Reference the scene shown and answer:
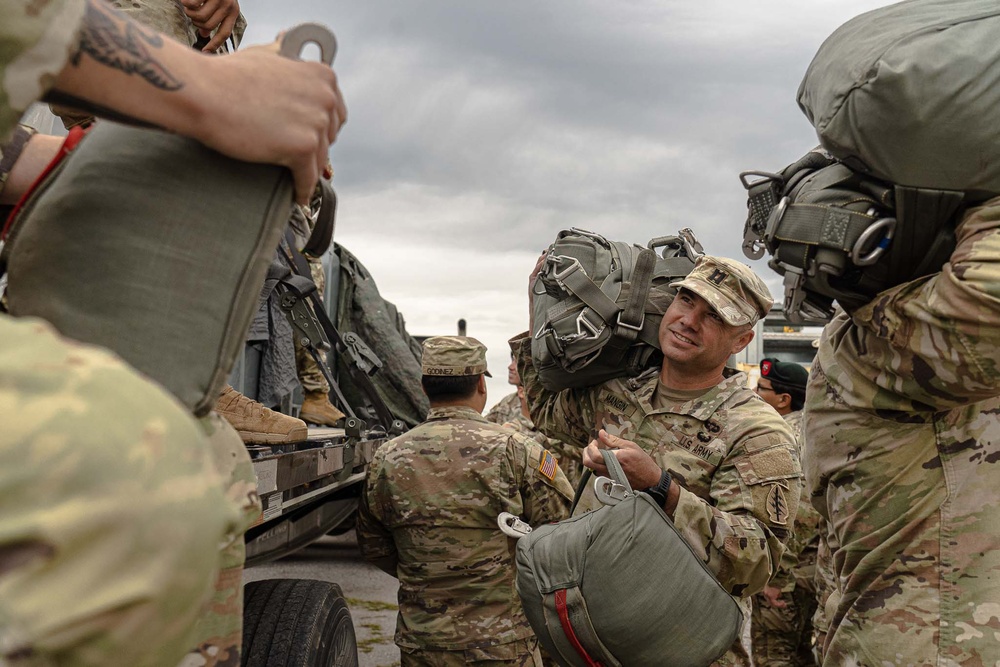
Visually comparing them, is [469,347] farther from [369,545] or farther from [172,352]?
[172,352]

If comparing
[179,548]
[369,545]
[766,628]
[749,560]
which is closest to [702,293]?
[749,560]

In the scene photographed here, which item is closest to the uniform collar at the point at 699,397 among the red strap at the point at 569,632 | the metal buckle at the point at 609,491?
the metal buckle at the point at 609,491

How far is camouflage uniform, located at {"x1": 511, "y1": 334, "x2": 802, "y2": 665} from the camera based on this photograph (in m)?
2.70

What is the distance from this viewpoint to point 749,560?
8.82 feet

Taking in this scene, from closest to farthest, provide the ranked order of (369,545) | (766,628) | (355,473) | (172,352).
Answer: (172,352) < (369,545) < (355,473) < (766,628)

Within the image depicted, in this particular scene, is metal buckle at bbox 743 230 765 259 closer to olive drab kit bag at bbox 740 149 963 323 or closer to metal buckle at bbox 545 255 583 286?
olive drab kit bag at bbox 740 149 963 323

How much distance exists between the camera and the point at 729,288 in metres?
3.11

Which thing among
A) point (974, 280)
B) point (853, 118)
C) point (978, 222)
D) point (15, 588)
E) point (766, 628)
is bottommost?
point (766, 628)

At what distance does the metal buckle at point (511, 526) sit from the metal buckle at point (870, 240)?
1324mm

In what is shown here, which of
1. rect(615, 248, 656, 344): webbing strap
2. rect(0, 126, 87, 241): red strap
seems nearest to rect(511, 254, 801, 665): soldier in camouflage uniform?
rect(615, 248, 656, 344): webbing strap

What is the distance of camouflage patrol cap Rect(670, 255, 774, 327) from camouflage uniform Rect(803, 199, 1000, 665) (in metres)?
0.79

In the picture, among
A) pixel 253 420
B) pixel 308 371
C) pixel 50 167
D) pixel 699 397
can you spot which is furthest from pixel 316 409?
pixel 50 167

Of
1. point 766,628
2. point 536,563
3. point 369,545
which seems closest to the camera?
point 536,563

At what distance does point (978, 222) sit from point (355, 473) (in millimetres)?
3081
